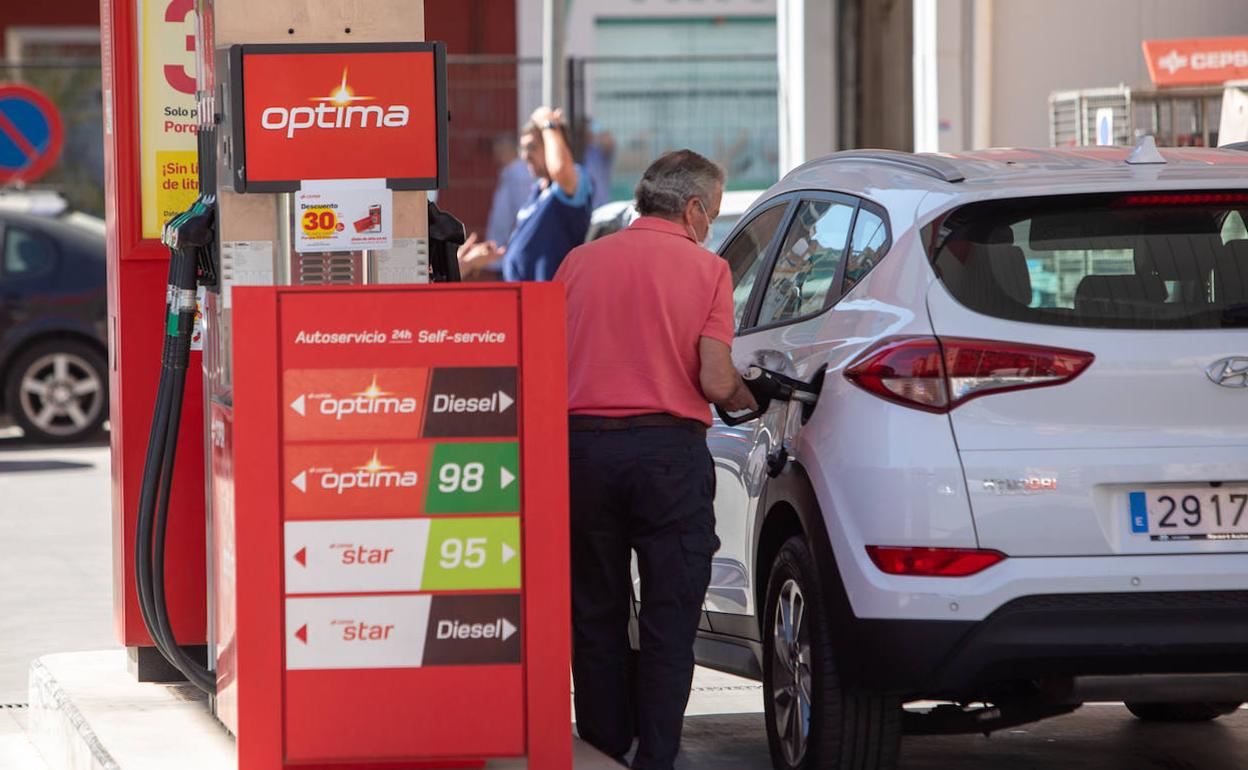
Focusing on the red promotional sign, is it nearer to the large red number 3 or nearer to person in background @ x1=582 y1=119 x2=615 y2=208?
the large red number 3

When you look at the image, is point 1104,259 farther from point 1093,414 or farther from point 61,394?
point 61,394

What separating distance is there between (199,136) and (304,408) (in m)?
1.25

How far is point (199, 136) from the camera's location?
19.5 ft

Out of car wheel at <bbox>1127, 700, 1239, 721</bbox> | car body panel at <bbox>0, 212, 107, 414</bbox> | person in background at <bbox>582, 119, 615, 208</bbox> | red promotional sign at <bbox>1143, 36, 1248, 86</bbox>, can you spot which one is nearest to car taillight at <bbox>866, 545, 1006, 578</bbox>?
car wheel at <bbox>1127, 700, 1239, 721</bbox>

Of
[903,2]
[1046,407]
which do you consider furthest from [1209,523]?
[903,2]

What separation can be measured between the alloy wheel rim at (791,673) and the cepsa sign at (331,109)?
1506 millimetres

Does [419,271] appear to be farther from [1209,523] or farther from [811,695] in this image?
[1209,523]

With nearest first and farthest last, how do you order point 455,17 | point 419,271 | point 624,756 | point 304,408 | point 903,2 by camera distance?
point 304,408 < point 419,271 < point 624,756 < point 903,2 < point 455,17

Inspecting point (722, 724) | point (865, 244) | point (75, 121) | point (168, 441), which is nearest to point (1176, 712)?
point (722, 724)

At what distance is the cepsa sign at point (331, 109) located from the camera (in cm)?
533

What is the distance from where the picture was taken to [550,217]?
42.3ft

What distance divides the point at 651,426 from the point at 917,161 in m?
1.01

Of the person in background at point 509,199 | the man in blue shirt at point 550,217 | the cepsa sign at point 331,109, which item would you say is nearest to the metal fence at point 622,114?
the person in background at point 509,199

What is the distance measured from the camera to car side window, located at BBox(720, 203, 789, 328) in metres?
6.77
